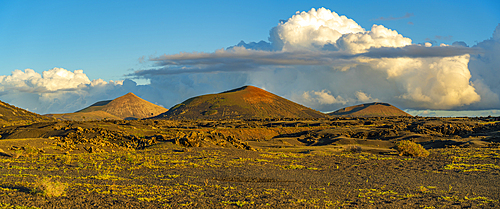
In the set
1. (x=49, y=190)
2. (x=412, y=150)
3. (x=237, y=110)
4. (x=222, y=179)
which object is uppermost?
(x=237, y=110)

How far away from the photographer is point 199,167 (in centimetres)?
2116

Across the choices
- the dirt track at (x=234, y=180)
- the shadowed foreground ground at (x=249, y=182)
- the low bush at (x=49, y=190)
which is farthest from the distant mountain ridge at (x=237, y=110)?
the low bush at (x=49, y=190)

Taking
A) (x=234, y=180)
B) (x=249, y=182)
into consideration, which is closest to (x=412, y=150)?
(x=249, y=182)

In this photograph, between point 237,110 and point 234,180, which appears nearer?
point 234,180

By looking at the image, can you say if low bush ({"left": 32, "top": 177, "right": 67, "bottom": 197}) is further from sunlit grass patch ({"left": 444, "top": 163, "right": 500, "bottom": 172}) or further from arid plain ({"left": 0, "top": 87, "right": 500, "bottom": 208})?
sunlit grass patch ({"left": 444, "top": 163, "right": 500, "bottom": 172})

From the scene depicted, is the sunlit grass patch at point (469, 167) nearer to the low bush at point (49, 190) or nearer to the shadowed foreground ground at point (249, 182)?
the shadowed foreground ground at point (249, 182)

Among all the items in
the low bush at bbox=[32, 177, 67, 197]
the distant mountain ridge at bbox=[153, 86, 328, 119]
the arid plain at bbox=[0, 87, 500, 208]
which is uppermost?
the distant mountain ridge at bbox=[153, 86, 328, 119]

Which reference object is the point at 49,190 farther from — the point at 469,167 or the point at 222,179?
the point at 469,167

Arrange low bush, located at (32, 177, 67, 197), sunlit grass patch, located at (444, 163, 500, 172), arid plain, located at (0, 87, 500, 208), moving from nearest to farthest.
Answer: low bush, located at (32, 177, 67, 197), arid plain, located at (0, 87, 500, 208), sunlit grass patch, located at (444, 163, 500, 172)

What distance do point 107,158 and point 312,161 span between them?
1410cm

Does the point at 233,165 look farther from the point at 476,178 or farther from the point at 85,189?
the point at 476,178

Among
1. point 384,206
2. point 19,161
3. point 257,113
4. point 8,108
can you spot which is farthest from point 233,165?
point 257,113

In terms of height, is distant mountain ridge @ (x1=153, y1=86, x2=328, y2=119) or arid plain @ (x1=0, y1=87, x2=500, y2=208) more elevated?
distant mountain ridge @ (x1=153, y1=86, x2=328, y2=119)

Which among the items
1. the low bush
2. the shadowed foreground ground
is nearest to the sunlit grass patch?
the shadowed foreground ground
